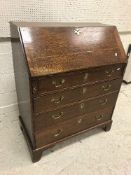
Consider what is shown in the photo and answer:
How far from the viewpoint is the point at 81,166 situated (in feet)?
4.67

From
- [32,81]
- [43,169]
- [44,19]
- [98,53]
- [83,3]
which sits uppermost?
[83,3]

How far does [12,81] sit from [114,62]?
1083mm

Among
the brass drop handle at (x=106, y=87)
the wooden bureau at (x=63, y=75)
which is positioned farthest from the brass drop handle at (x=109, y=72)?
the brass drop handle at (x=106, y=87)

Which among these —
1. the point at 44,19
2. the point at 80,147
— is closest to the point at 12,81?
the point at 44,19

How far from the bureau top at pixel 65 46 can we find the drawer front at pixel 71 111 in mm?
344

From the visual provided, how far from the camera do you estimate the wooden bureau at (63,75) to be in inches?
42.3

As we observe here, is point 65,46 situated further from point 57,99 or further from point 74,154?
point 74,154

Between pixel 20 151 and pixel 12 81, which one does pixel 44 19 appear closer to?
pixel 12 81

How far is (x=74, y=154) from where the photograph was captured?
153 centimetres

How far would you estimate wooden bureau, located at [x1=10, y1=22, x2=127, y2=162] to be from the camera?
1.07 m

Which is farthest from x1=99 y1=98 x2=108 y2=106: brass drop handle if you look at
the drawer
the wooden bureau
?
the drawer

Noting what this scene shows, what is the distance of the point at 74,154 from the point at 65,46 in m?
0.98

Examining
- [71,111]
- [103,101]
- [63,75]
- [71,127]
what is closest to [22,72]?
[63,75]

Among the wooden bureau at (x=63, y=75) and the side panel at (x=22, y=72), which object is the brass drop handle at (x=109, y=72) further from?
the side panel at (x=22, y=72)
